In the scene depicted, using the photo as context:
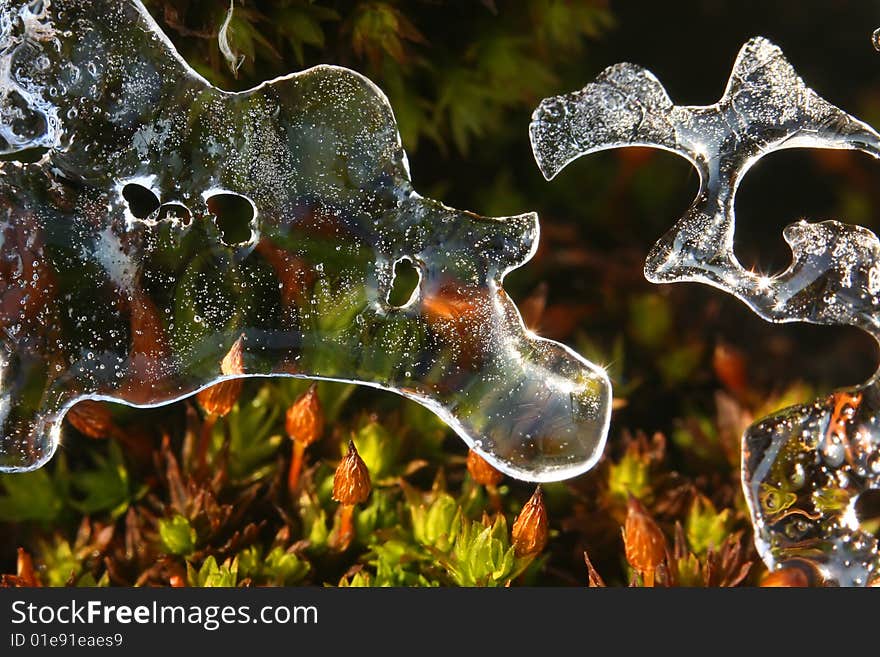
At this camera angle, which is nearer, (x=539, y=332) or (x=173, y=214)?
(x=173, y=214)

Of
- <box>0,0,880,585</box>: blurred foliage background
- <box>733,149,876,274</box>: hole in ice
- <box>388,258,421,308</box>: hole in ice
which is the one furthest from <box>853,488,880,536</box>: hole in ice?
<box>388,258,421,308</box>: hole in ice

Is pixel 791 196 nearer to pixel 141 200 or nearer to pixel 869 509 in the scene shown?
pixel 869 509

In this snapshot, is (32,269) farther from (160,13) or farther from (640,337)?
(640,337)

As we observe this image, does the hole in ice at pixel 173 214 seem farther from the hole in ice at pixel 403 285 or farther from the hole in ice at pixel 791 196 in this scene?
the hole in ice at pixel 791 196

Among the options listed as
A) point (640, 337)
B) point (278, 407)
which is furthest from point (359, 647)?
point (640, 337)

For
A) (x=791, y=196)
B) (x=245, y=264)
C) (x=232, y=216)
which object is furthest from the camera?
(x=791, y=196)

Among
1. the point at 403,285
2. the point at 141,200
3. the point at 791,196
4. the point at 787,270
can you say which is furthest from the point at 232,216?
the point at 791,196

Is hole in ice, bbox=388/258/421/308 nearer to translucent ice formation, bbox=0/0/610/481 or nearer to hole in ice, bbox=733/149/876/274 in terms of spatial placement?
translucent ice formation, bbox=0/0/610/481
